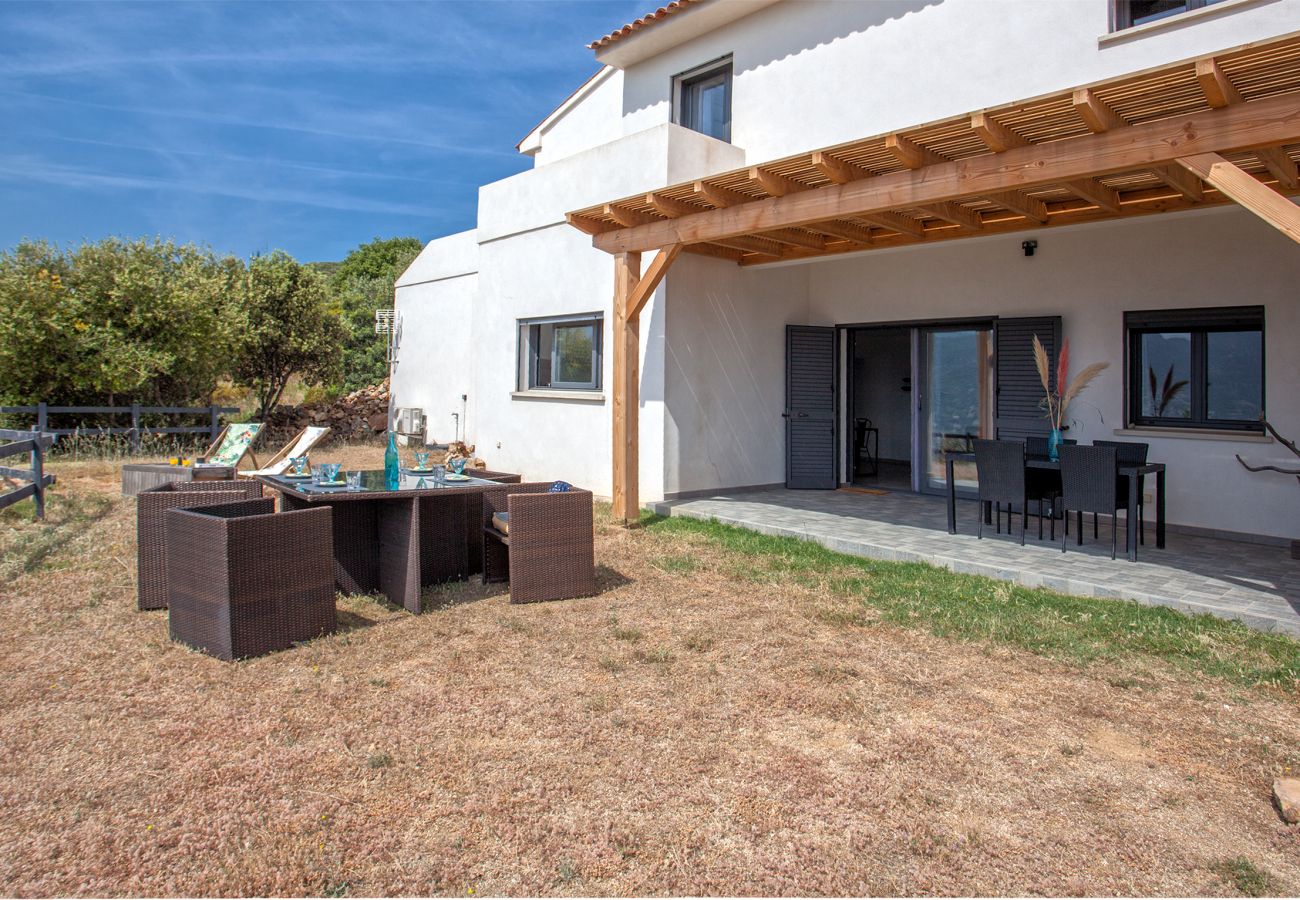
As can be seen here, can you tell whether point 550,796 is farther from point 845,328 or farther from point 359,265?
point 359,265

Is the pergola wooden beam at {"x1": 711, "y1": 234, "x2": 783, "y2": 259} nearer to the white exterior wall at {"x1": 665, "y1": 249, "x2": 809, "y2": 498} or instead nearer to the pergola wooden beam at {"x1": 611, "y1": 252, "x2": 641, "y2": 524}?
the white exterior wall at {"x1": 665, "y1": 249, "x2": 809, "y2": 498}

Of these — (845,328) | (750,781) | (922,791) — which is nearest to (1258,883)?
(922,791)

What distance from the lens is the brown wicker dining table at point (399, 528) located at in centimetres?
483

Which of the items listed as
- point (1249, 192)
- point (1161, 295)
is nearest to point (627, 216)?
point (1249, 192)

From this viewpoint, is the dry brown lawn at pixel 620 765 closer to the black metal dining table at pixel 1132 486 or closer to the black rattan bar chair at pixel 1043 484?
the black metal dining table at pixel 1132 486

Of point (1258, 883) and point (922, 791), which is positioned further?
point (922, 791)

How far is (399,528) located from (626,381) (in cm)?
331

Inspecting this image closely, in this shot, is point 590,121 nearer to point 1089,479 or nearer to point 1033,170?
point 1033,170

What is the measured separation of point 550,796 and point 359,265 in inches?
1509

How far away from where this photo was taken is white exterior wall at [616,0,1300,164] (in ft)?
22.6

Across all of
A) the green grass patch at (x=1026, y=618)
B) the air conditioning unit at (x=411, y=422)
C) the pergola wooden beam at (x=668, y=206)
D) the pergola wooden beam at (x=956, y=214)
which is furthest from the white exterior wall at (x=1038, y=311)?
the air conditioning unit at (x=411, y=422)

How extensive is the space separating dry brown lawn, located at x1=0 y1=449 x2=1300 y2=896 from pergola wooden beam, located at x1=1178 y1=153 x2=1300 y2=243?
91.8 inches

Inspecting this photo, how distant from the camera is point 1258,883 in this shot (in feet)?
7.44

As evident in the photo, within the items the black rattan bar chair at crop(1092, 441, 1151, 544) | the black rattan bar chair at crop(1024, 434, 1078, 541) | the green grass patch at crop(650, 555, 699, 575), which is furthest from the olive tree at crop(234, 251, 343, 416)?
the black rattan bar chair at crop(1092, 441, 1151, 544)
